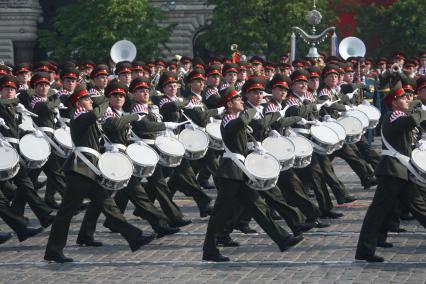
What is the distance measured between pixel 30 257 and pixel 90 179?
1.18m

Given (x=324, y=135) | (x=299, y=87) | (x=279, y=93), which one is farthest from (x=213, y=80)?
(x=279, y=93)

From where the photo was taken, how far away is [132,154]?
1578cm

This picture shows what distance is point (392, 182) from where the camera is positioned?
A: 14.4 metres

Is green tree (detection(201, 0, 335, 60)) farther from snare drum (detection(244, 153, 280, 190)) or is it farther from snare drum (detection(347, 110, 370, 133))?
snare drum (detection(244, 153, 280, 190))

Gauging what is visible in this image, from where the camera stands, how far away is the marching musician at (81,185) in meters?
15.0

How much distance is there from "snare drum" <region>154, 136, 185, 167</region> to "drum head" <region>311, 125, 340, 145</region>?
1.74 meters

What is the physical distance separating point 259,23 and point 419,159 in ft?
103

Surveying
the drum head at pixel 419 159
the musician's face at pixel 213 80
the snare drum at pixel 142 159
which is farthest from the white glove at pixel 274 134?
the musician's face at pixel 213 80

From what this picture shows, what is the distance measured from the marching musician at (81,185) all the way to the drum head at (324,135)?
10.8 feet

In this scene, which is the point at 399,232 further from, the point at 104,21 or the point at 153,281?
the point at 104,21

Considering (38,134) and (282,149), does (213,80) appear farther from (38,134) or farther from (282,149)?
(282,149)

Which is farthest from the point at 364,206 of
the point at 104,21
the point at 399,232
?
the point at 104,21

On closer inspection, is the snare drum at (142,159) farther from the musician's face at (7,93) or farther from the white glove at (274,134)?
the musician's face at (7,93)

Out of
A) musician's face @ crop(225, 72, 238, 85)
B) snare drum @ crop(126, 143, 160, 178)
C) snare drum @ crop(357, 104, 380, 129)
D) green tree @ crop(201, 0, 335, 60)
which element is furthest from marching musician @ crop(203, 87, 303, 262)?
green tree @ crop(201, 0, 335, 60)
